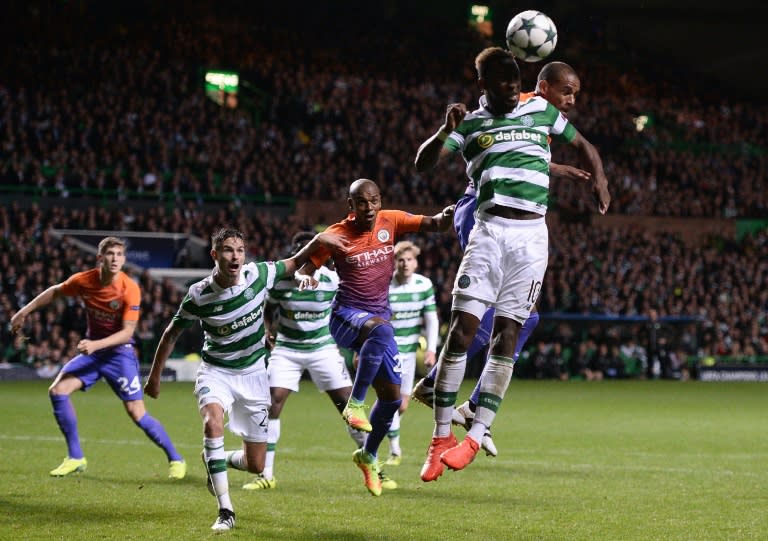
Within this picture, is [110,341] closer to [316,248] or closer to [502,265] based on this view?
[316,248]

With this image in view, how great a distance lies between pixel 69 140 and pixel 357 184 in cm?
2464

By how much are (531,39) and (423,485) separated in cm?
450

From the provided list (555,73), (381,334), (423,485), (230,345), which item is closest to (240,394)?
(230,345)

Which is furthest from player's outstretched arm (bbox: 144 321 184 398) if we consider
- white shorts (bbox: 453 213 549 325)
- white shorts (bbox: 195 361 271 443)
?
white shorts (bbox: 453 213 549 325)

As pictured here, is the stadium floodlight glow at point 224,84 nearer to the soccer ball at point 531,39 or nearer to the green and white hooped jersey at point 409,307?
the green and white hooped jersey at point 409,307

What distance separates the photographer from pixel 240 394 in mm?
8391

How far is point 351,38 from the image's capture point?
43.6 m

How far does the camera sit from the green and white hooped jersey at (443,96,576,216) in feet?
22.7

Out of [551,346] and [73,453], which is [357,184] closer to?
[73,453]

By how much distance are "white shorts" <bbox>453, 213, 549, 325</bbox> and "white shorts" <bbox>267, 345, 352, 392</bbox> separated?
3799 millimetres

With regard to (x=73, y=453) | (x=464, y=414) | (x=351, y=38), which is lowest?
(x=73, y=453)

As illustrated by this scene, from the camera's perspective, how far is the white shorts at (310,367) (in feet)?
34.9

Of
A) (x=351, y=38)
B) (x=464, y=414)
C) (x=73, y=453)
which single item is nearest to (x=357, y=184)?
(x=464, y=414)

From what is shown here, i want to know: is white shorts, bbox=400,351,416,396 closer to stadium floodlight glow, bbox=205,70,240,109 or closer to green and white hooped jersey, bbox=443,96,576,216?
green and white hooped jersey, bbox=443,96,576,216
